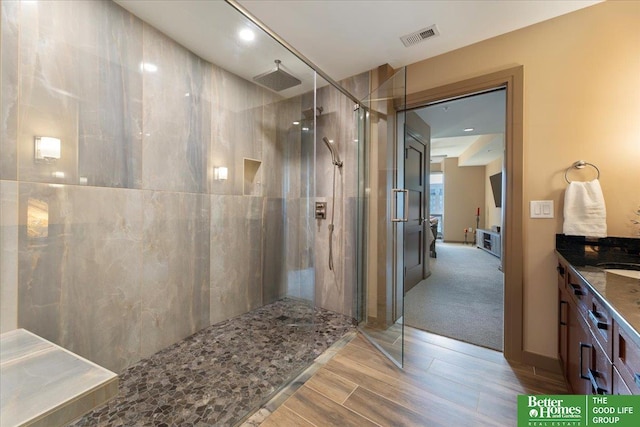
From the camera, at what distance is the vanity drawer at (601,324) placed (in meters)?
0.88

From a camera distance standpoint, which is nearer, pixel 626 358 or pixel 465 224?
pixel 626 358

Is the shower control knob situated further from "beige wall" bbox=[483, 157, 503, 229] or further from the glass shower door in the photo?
"beige wall" bbox=[483, 157, 503, 229]

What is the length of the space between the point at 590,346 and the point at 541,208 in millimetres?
1033

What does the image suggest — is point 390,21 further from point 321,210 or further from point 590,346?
point 590,346

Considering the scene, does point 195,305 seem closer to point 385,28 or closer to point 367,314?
point 367,314

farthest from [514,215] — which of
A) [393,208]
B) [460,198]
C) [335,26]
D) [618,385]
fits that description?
[460,198]

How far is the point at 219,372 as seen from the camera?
1.81 metres

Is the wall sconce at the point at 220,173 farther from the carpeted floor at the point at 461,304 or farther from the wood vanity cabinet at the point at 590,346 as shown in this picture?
the wood vanity cabinet at the point at 590,346

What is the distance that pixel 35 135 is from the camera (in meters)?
1.43

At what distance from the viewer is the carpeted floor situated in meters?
2.39

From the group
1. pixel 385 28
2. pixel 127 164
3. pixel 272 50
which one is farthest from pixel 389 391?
pixel 272 50

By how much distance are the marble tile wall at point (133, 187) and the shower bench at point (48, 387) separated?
0.49 metres

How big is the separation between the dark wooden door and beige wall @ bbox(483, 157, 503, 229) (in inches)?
165

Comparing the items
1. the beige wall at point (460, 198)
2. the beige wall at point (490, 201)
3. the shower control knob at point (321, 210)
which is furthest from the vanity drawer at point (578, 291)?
the beige wall at point (460, 198)
